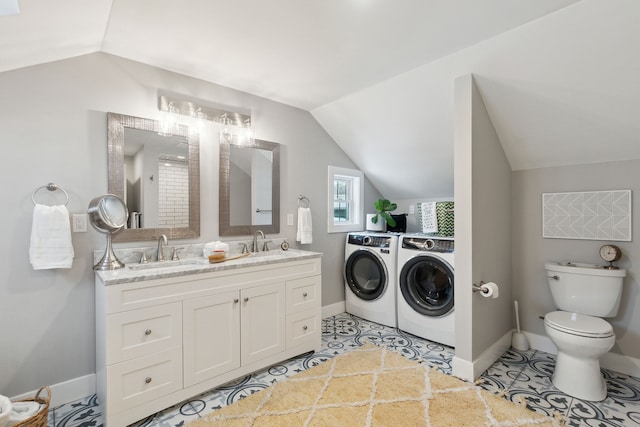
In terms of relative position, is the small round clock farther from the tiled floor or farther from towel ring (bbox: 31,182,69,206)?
towel ring (bbox: 31,182,69,206)

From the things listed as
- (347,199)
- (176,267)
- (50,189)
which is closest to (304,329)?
(176,267)

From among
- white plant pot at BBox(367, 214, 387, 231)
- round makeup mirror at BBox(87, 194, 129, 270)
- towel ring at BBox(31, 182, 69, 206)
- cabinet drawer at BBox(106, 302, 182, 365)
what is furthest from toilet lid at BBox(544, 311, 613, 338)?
towel ring at BBox(31, 182, 69, 206)

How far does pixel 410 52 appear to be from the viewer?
207 centimetres

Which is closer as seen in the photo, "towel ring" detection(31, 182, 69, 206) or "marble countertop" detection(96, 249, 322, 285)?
"marble countertop" detection(96, 249, 322, 285)

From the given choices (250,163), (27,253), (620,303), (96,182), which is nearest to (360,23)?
(250,163)

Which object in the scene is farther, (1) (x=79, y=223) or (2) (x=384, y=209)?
(2) (x=384, y=209)

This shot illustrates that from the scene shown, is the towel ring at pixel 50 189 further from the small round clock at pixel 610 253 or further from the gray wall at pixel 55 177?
the small round clock at pixel 610 253

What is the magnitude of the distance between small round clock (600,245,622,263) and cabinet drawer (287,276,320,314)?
7.07ft

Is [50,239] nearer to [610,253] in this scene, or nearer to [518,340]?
[518,340]

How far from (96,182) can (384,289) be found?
2.60m

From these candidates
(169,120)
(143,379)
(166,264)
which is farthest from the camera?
(169,120)

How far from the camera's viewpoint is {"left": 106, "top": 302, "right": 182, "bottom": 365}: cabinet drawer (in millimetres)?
1598

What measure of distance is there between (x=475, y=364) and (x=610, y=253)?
4.22 ft

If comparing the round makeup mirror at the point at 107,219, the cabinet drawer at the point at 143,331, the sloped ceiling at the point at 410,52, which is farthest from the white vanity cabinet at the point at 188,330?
the sloped ceiling at the point at 410,52
